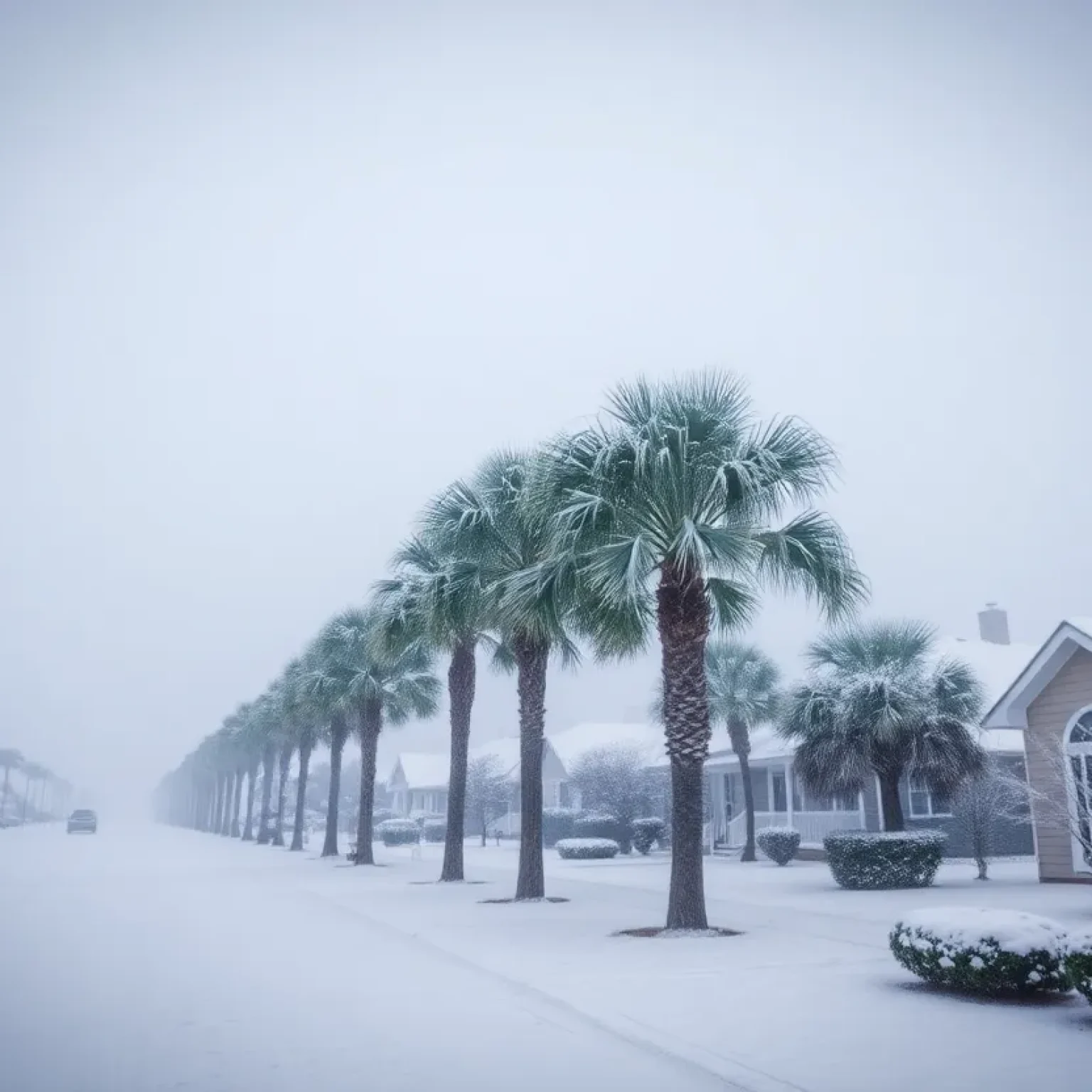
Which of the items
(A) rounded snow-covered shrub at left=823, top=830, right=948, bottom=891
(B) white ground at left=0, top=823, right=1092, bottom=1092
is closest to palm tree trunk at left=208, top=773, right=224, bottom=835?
(B) white ground at left=0, top=823, right=1092, bottom=1092

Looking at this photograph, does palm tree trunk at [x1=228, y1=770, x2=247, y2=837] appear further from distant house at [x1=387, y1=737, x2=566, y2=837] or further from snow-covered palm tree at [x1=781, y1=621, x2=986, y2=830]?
snow-covered palm tree at [x1=781, y1=621, x2=986, y2=830]

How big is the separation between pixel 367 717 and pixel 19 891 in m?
14.7

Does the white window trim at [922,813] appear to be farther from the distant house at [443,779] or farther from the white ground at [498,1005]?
the distant house at [443,779]

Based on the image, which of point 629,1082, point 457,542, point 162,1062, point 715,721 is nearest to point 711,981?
point 629,1082

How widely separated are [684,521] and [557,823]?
1616 inches

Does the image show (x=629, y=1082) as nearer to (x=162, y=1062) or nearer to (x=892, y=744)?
(x=162, y=1062)

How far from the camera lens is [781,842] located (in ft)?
98.4

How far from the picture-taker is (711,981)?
32.8 ft

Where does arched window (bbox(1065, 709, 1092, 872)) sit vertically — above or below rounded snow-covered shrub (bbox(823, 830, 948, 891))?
above

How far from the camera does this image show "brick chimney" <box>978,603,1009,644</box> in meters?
39.5

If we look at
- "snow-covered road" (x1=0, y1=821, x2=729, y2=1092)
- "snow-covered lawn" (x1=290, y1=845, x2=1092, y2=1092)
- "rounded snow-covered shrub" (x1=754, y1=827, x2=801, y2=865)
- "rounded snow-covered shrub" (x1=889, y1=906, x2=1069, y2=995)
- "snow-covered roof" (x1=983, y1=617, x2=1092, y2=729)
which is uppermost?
"snow-covered roof" (x1=983, y1=617, x2=1092, y2=729)

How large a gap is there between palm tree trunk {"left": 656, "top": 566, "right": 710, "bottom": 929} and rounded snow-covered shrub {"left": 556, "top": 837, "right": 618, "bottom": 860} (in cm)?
2261

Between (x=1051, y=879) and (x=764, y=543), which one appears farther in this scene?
(x=1051, y=879)

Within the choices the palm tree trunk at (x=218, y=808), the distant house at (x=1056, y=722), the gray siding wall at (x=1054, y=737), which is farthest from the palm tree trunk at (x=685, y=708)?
the palm tree trunk at (x=218, y=808)
